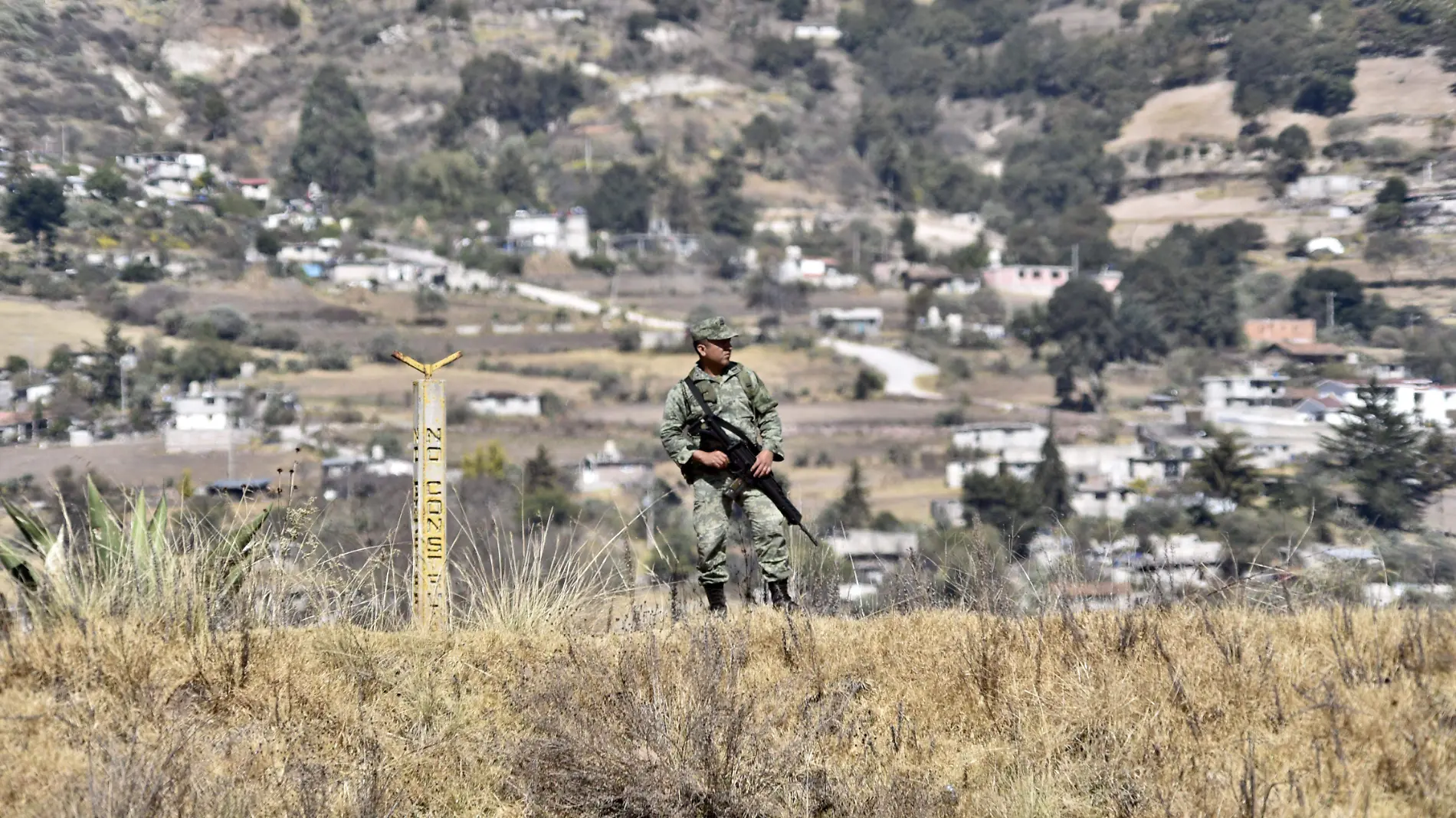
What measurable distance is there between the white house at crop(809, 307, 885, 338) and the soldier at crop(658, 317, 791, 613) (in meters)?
80.4

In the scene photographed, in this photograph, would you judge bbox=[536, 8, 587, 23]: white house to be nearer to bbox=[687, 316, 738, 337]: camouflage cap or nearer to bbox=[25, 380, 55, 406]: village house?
bbox=[25, 380, 55, 406]: village house

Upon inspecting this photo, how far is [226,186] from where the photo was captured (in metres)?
117

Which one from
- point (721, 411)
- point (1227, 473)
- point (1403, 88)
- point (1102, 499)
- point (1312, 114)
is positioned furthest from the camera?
point (1312, 114)

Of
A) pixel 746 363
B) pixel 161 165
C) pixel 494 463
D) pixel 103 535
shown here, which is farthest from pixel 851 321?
pixel 103 535

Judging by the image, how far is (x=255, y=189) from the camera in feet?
384

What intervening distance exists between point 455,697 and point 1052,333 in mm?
83729

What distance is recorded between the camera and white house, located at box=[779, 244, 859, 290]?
10106 cm

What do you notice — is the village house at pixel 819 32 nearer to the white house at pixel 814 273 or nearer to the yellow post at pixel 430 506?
the white house at pixel 814 273

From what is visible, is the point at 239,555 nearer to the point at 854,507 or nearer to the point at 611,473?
the point at 854,507

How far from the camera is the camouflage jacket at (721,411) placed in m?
6.77

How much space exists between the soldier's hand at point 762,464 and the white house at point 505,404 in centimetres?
5872

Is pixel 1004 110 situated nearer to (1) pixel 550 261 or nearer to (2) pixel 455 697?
(1) pixel 550 261

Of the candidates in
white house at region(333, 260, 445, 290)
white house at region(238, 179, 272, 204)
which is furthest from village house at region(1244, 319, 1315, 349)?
white house at region(238, 179, 272, 204)

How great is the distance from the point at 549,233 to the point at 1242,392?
52739mm
